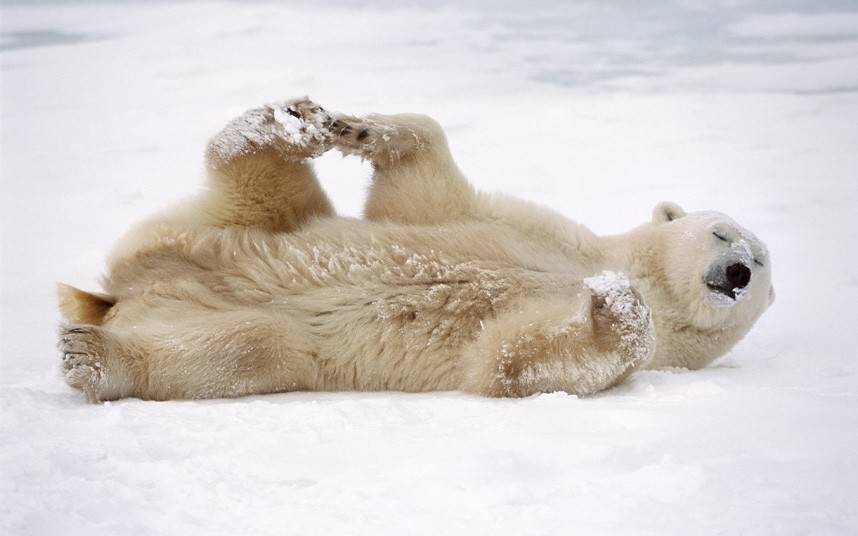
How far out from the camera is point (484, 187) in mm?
6953

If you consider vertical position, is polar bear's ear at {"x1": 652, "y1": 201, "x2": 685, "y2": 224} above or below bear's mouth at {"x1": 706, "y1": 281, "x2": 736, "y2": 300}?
above

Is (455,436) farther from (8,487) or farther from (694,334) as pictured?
(694,334)

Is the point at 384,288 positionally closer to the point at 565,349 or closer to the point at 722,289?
the point at 565,349

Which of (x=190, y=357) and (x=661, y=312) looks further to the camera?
(x=661, y=312)

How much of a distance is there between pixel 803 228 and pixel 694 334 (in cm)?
256

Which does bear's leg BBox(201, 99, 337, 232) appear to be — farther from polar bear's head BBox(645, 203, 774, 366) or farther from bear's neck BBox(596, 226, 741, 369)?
polar bear's head BBox(645, 203, 774, 366)

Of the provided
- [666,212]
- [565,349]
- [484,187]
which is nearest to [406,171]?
[565,349]

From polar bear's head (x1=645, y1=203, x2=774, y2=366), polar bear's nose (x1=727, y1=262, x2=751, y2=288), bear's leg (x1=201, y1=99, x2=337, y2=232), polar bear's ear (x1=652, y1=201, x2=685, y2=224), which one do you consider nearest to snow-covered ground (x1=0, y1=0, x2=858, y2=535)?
polar bear's head (x1=645, y1=203, x2=774, y2=366)

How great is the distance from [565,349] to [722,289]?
92 centimetres

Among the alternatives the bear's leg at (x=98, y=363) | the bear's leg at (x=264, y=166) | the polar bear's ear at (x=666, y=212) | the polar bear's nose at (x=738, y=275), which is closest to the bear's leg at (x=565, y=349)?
the polar bear's nose at (x=738, y=275)

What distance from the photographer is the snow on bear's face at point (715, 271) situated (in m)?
4.16

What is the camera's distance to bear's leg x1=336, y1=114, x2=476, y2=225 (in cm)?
430

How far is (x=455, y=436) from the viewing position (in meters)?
2.97

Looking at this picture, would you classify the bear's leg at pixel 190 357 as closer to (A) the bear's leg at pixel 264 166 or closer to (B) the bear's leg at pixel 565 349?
(A) the bear's leg at pixel 264 166
